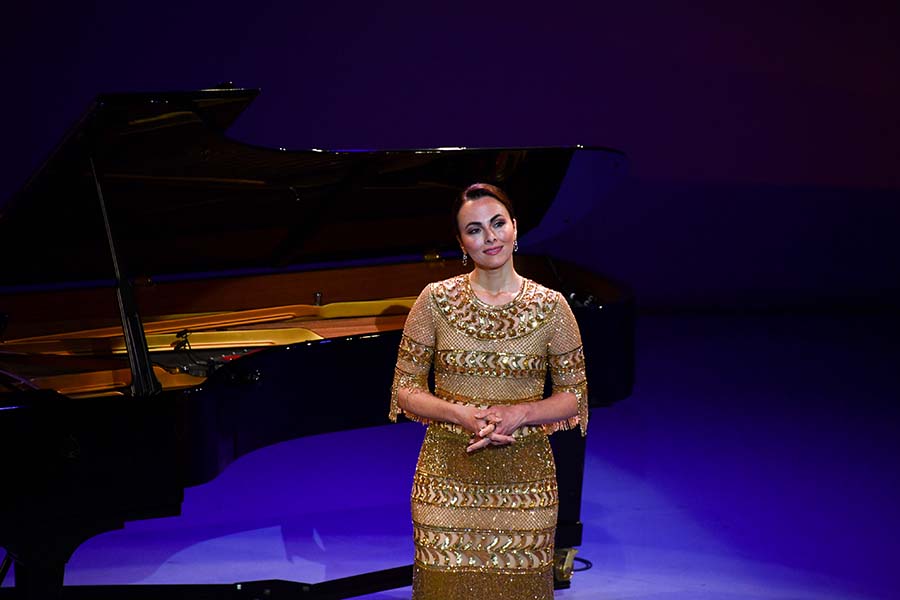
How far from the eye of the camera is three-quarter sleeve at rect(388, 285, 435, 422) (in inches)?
104

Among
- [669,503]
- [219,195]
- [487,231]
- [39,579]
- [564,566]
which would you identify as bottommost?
[39,579]

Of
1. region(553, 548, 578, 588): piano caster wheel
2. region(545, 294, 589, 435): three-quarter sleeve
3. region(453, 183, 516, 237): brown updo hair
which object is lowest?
region(553, 548, 578, 588): piano caster wheel

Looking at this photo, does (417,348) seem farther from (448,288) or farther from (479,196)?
(479,196)

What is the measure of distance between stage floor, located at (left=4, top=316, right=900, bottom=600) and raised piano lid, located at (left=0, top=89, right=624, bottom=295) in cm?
92

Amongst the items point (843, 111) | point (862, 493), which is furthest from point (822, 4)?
point (862, 493)

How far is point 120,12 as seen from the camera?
6.55 m

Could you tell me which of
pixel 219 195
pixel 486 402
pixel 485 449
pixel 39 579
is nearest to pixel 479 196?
pixel 486 402

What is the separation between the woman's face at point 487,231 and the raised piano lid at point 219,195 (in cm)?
87

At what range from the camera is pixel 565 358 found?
264 centimetres

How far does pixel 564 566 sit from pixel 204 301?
170cm

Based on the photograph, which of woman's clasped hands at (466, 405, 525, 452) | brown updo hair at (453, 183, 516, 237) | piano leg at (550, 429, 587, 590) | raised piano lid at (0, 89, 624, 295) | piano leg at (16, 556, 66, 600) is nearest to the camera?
woman's clasped hands at (466, 405, 525, 452)

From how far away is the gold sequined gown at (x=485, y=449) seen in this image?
2600 millimetres

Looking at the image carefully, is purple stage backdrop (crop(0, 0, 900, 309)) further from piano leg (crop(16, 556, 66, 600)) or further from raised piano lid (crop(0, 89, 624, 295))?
piano leg (crop(16, 556, 66, 600))

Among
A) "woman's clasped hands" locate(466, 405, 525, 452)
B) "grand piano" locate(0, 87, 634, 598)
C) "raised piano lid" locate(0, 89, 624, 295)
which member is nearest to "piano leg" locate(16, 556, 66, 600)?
"grand piano" locate(0, 87, 634, 598)
